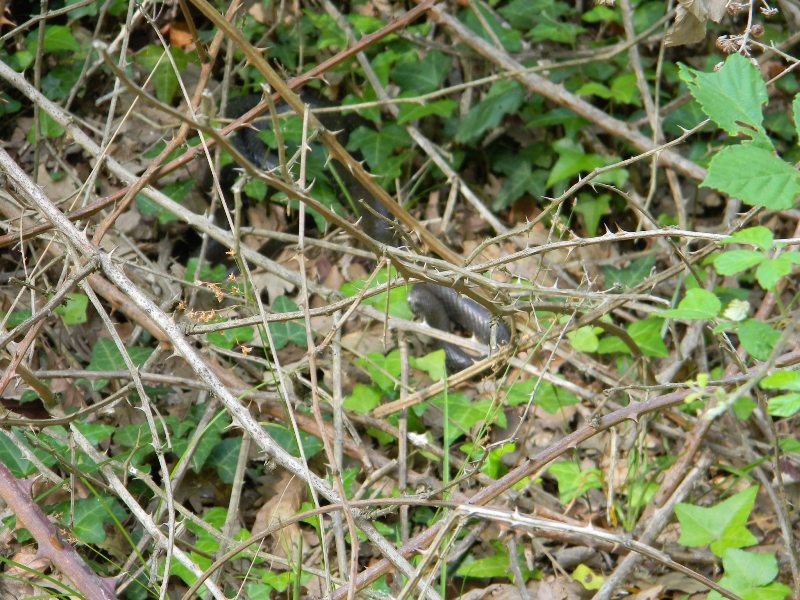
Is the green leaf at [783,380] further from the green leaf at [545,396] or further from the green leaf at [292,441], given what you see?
the green leaf at [292,441]

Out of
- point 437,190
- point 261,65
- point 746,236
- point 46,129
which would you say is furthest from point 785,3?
point 46,129

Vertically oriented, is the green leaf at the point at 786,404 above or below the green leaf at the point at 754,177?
below

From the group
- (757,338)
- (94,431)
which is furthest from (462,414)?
(757,338)

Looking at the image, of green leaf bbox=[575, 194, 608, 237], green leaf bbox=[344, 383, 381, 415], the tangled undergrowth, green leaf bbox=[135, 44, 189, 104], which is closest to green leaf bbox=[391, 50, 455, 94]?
the tangled undergrowth

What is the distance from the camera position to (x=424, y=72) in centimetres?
453

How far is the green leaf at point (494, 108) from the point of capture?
435cm

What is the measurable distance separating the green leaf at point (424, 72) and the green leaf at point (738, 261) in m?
3.22

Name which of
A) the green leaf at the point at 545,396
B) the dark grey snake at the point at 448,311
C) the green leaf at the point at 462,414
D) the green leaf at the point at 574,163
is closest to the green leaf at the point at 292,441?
the green leaf at the point at 462,414

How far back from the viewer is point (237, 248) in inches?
74.8

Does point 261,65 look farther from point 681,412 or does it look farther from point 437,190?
point 437,190

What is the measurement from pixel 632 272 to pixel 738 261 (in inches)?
107

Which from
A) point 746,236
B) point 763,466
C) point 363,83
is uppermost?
point 746,236

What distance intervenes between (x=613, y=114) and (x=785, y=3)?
43.1 inches

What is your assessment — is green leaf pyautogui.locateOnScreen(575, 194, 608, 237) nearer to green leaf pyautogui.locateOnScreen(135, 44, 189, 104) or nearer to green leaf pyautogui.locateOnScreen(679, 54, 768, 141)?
green leaf pyautogui.locateOnScreen(135, 44, 189, 104)
